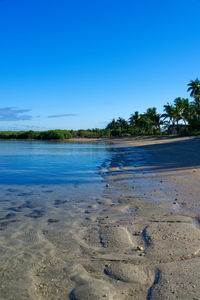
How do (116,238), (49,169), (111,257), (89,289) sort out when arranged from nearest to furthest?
(89,289) → (111,257) → (116,238) → (49,169)

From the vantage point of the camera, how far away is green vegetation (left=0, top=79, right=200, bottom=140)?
70.7 meters

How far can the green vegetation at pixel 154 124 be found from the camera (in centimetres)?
7069

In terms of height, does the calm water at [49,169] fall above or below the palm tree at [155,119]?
below

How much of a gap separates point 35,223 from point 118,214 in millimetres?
2096

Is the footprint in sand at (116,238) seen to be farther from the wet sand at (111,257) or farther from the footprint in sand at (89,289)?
the footprint in sand at (89,289)

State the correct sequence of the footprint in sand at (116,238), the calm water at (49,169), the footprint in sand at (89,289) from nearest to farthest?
the footprint in sand at (89,289) < the footprint in sand at (116,238) < the calm water at (49,169)

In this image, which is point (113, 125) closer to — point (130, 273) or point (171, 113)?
point (171, 113)

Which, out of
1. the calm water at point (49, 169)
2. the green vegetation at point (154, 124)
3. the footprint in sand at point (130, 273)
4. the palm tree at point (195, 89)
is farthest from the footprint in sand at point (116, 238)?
the palm tree at point (195, 89)

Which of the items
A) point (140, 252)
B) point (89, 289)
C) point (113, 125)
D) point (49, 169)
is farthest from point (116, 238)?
point (113, 125)

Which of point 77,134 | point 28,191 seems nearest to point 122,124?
point 77,134

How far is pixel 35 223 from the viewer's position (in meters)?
5.37

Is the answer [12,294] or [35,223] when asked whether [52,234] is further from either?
[12,294]

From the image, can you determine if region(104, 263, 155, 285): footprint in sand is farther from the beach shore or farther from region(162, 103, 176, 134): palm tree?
region(162, 103, 176, 134): palm tree

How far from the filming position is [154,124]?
102m
